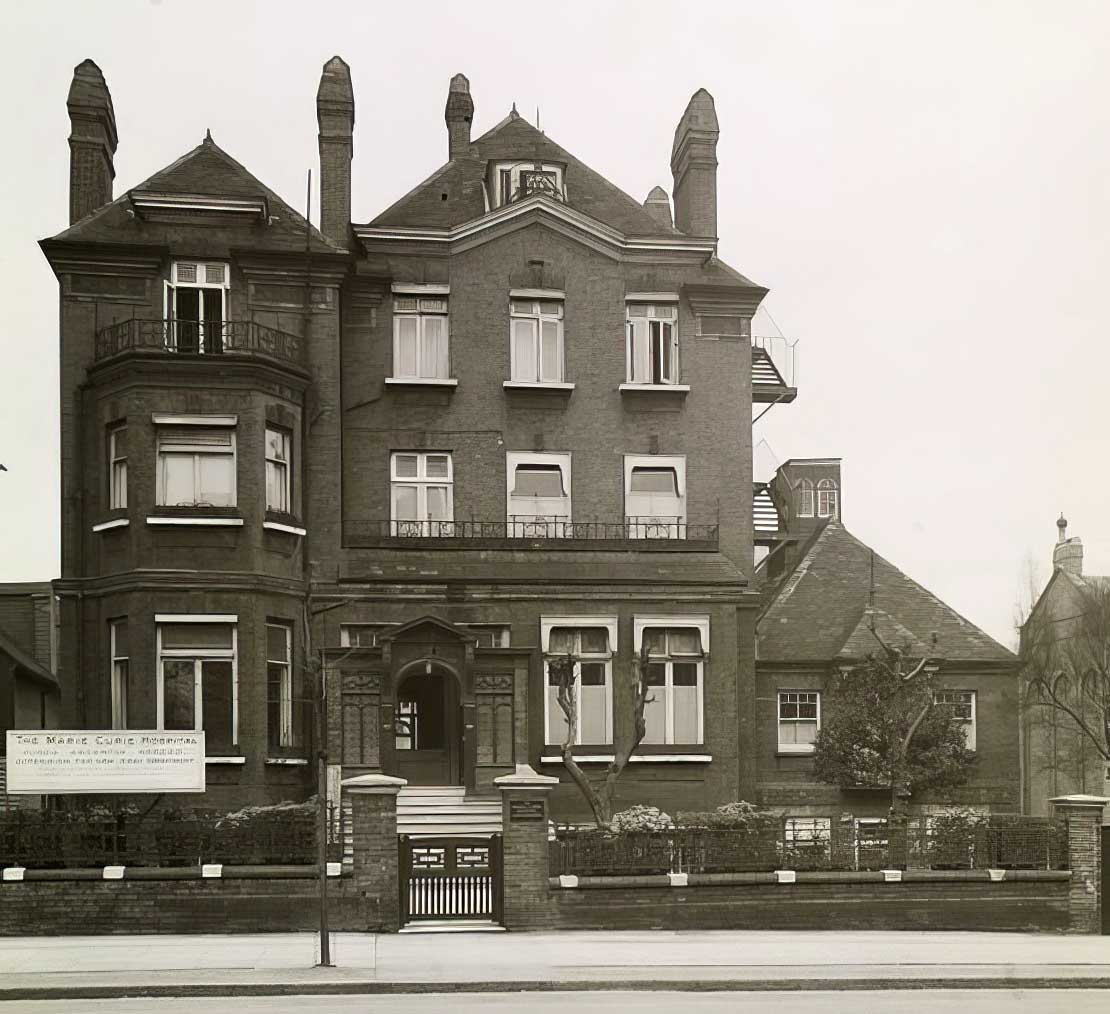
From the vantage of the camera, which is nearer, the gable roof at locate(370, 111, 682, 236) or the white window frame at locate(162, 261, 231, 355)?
the white window frame at locate(162, 261, 231, 355)

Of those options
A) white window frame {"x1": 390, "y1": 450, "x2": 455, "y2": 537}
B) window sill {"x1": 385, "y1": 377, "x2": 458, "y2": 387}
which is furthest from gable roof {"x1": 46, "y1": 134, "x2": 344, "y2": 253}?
white window frame {"x1": 390, "y1": 450, "x2": 455, "y2": 537}

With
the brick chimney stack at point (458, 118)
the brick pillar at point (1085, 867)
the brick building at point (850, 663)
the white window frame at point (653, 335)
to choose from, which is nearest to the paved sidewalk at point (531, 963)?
the brick pillar at point (1085, 867)

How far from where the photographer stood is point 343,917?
22188 mm

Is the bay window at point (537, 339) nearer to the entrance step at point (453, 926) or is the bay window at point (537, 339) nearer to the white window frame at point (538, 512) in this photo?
the white window frame at point (538, 512)

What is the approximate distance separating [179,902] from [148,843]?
1.00 m

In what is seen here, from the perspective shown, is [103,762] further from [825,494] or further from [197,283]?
[825,494]

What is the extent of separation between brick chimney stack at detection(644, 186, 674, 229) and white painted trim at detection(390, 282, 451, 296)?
442 inches

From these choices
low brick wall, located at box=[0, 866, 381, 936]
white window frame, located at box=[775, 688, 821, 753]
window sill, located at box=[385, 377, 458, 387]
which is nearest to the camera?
low brick wall, located at box=[0, 866, 381, 936]

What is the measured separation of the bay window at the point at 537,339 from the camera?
114ft

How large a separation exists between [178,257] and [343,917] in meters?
15.8

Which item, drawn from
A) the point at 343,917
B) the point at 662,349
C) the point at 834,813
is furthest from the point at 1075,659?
the point at 343,917

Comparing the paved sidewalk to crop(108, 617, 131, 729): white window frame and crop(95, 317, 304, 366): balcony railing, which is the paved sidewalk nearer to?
crop(108, 617, 131, 729): white window frame

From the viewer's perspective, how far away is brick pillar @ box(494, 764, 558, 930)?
73.2ft

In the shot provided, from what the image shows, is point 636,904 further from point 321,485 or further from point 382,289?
point 382,289
